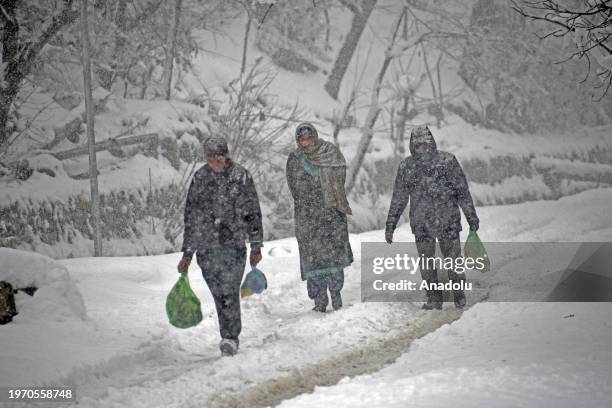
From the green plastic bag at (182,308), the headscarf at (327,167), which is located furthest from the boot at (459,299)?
the green plastic bag at (182,308)

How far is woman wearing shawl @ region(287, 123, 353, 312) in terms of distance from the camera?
741cm

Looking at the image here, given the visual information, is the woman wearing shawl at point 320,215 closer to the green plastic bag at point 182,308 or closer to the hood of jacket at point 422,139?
the hood of jacket at point 422,139

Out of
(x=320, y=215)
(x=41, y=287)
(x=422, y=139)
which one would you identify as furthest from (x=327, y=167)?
(x=41, y=287)

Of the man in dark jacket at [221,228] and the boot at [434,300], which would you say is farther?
the boot at [434,300]

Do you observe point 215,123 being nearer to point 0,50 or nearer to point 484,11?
point 0,50

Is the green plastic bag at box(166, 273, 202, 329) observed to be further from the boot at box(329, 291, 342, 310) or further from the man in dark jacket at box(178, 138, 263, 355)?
the boot at box(329, 291, 342, 310)

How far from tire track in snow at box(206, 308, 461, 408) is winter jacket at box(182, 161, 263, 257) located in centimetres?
138

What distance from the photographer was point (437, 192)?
7.38 meters

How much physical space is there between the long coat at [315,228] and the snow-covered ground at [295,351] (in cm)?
59

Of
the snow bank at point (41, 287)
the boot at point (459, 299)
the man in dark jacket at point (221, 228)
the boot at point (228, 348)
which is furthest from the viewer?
the boot at point (459, 299)

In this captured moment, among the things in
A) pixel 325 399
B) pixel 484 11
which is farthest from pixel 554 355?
pixel 484 11

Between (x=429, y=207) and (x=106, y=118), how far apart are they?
9759 mm

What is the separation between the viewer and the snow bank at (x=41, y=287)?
624 centimetres

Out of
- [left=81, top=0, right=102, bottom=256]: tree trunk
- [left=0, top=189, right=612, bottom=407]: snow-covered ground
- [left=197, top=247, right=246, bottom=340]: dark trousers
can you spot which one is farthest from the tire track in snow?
[left=81, top=0, right=102, bottom=256]: tree trunk
